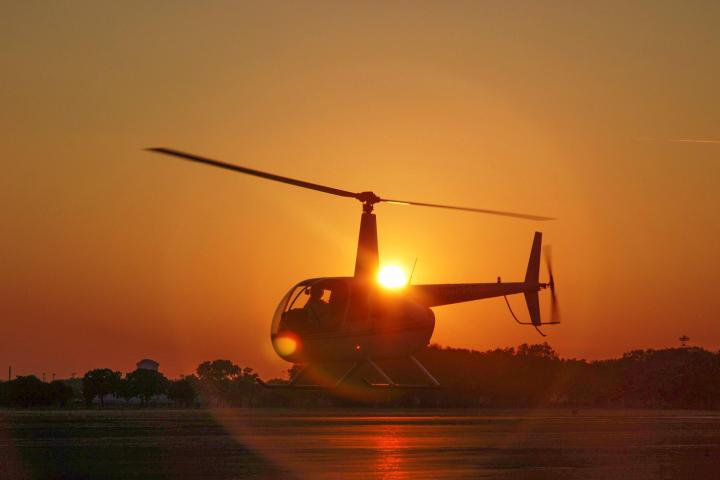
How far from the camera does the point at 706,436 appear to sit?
46469mm

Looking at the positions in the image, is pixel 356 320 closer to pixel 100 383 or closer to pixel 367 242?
pixel 367 242

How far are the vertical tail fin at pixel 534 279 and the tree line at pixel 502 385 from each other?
68.3 m

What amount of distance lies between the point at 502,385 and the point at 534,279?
90.8m

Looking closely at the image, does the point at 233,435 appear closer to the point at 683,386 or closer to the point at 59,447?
the point at 59,447

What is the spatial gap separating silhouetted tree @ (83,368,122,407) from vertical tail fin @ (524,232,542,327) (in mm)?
104970

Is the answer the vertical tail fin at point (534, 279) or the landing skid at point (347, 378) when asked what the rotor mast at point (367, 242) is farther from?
the vertical tail fin at point (534, 279)

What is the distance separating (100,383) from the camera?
150500mm

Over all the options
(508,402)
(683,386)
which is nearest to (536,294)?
(508,402)

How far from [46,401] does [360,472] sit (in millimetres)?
117549

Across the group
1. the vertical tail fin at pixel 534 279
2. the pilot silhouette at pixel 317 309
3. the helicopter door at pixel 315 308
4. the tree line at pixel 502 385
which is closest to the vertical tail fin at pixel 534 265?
the vertical tail fin at pixel 534 279

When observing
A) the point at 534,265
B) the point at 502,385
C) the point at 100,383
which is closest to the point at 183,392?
the point at 100,383

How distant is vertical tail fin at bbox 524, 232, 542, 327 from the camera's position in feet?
166

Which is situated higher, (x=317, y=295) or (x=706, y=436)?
(x=317, y=295)

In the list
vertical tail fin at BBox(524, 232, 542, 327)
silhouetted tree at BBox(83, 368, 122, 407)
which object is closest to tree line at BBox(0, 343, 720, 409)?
silhouetted tree at BBox(83, 368, 122, 407)
